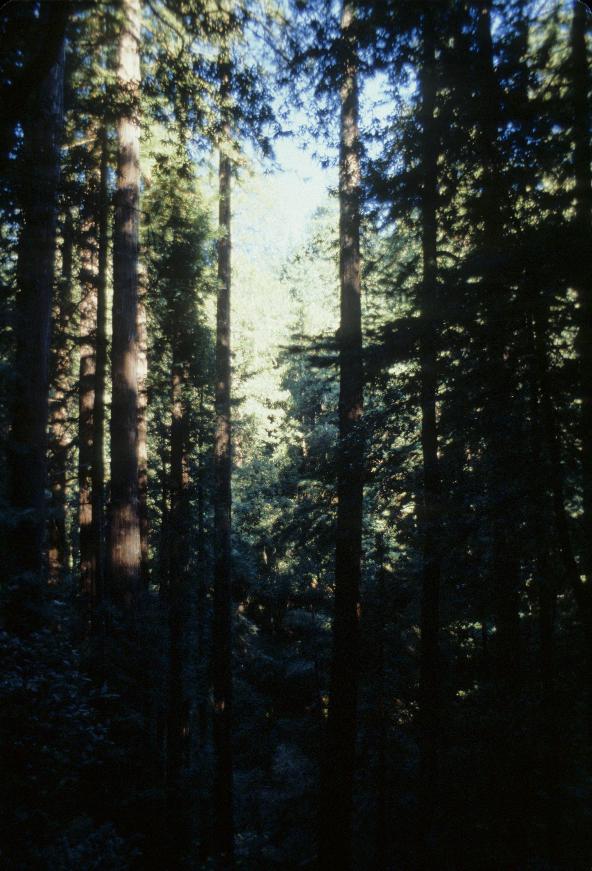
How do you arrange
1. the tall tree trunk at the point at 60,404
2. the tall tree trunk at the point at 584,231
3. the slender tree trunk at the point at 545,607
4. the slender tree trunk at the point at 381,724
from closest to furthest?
the tall tree trunk at the point at 584,231
the slender tree trunk at the point at 545,607
the tall tree trunk at the point at 60,404
the slender tree trunk at the point at 381,724

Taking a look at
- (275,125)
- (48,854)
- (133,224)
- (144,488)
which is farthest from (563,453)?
(144,488)

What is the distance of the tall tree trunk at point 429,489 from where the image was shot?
5656 millimetres

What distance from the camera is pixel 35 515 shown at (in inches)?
203

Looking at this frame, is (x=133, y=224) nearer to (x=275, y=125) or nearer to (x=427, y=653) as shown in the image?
(x=275, y=125)

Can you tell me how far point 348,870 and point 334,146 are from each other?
11052 millimetres

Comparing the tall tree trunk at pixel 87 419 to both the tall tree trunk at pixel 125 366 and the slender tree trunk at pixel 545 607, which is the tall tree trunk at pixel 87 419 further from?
the slender tree trunk at pixel 545 607

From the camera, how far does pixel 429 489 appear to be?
23.6ft

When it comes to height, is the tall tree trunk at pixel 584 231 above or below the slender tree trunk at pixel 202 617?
above

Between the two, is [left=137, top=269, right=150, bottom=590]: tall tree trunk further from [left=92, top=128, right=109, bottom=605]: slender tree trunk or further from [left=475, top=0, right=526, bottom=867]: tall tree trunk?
[left=475, top=0, right=526, bottom=867]: tall tree trunk

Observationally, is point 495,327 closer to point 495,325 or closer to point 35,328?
point 495,325

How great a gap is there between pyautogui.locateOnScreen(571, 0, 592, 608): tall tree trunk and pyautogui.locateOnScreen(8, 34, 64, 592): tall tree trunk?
6057mm

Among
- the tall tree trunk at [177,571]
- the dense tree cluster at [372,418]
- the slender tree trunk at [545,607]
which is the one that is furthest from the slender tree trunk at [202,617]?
the slender tree trunk at [545,607]

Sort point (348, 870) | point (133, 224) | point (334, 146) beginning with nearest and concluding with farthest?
point (348, 870) → point (334, 146) → point (133, 224)

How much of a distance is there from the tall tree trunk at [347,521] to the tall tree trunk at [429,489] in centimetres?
99
